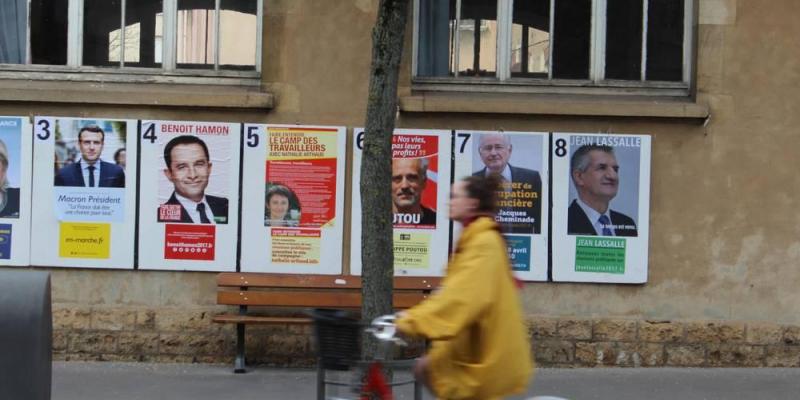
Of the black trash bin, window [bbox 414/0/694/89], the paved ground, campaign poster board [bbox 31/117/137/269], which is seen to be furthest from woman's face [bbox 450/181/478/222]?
campaign poster board [bbox 31/117/137/269]

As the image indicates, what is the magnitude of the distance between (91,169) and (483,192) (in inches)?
243

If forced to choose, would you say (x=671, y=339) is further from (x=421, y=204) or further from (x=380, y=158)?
(x=380, y=158)

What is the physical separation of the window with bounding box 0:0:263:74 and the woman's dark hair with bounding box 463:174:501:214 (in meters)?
5.91

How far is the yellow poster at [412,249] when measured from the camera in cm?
988

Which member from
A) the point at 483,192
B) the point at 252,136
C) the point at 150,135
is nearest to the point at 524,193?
the point at 252,136

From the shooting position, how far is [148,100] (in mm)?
9773

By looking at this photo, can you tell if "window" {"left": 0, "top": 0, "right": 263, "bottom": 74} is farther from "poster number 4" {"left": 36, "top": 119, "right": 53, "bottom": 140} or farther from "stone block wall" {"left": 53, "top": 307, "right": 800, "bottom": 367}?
"stone block wall" {"left": 53, "top": 307, "right": 800, "bottom": 367}

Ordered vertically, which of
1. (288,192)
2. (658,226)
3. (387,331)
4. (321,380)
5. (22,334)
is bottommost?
(321,380)

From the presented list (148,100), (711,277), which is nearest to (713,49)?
(711,277)

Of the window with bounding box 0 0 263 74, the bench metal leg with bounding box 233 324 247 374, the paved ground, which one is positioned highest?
the window with bounding box 0 0 263 74

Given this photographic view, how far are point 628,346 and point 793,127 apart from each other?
2556mm

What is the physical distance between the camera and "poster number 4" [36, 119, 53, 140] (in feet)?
32.1

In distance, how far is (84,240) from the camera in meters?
9.83

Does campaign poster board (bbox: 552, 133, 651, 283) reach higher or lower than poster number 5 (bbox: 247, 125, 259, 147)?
lower
